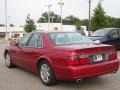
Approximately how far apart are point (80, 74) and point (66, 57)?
20.4 inches

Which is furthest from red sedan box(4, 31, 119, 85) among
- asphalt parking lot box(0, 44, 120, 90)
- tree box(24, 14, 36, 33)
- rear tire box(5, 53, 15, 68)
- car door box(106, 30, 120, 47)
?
tree box(24, 14, 36, 33)

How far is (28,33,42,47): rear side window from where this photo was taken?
24.4 feet

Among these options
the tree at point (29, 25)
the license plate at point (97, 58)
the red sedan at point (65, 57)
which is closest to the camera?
the red sedan at point (65, 57)

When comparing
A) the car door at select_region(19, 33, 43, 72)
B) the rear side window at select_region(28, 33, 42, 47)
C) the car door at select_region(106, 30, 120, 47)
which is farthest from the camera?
the car door at select_region(106, 30, 120, 47)

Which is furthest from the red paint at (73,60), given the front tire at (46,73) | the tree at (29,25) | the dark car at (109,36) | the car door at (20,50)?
the tree at (29,25)

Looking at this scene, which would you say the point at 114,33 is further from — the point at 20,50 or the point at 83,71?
the point at 83,71

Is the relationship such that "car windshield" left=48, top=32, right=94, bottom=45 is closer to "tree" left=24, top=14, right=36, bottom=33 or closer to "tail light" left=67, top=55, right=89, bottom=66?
"tail light" left=67, top=55, right=89, bottom=66

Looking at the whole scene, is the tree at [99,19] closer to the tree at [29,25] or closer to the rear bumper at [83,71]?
the tree at [29,25]

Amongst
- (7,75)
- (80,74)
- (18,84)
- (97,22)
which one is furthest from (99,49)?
(97,22)

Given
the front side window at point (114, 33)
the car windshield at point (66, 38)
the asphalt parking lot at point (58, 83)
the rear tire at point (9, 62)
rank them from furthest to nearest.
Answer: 1. the front side window at point (114, 33)
2. the rear tire at point (9, 62)
3. the car windshield at point (66, 38)
4. the asphalt parking lot at point (58, 83)

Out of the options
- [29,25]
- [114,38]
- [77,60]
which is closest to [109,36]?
[114,38]

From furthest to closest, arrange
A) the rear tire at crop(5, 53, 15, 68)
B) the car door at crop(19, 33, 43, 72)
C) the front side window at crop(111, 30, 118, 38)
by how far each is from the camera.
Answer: the front side window at crop(111, 30, 118, 38) → the rear tire at crop(5, 53, 15, 68) → the car door at crop(19, 33, 43, 72)

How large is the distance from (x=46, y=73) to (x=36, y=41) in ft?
3.87

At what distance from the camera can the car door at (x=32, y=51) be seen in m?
7.30
